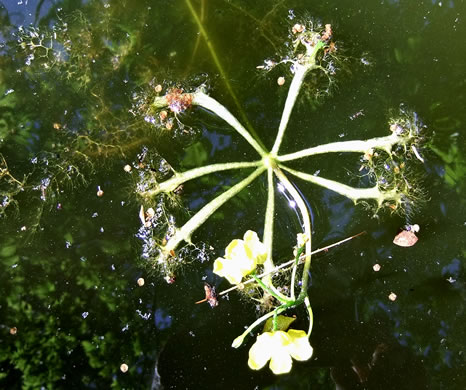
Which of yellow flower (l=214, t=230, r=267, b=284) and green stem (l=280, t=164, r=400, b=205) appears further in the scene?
green stem (l=280, t=164, r=400, b=205)

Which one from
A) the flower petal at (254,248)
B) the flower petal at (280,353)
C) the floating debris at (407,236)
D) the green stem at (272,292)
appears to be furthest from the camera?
the floating debris at (407,236)

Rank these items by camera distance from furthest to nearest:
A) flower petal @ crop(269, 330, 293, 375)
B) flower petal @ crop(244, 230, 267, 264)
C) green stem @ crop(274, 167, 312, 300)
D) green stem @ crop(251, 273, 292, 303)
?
green stem @ crop(274, 167, 312, 300) → flower petal @ crop(244, 230, 267, 264) → flower petal @ crop(269, 330, 293, 375) → green stem @ crop(251, 273, 292, 303)

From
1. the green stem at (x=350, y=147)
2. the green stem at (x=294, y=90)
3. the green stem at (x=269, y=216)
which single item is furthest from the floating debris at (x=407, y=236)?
the green stem at (x=294, y=90)

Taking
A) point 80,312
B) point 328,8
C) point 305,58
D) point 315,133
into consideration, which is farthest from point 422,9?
point 80,312

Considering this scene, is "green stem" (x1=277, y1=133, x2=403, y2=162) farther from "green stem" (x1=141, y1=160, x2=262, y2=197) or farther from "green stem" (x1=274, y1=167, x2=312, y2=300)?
"green stem" (x1=141, y1=160, x2=262, y2=197)

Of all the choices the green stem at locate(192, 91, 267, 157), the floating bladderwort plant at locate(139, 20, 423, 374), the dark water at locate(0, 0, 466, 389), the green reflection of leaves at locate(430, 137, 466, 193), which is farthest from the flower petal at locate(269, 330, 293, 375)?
the green reflection of leaves at locate(430, 137, 466, 193)

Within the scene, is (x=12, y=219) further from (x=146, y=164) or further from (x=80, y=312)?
(x=146, y=164)

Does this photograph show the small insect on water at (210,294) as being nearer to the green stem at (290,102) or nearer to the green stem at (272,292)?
the green stem at (290,102)

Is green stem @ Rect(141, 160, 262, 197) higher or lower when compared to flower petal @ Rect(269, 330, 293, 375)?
higher
